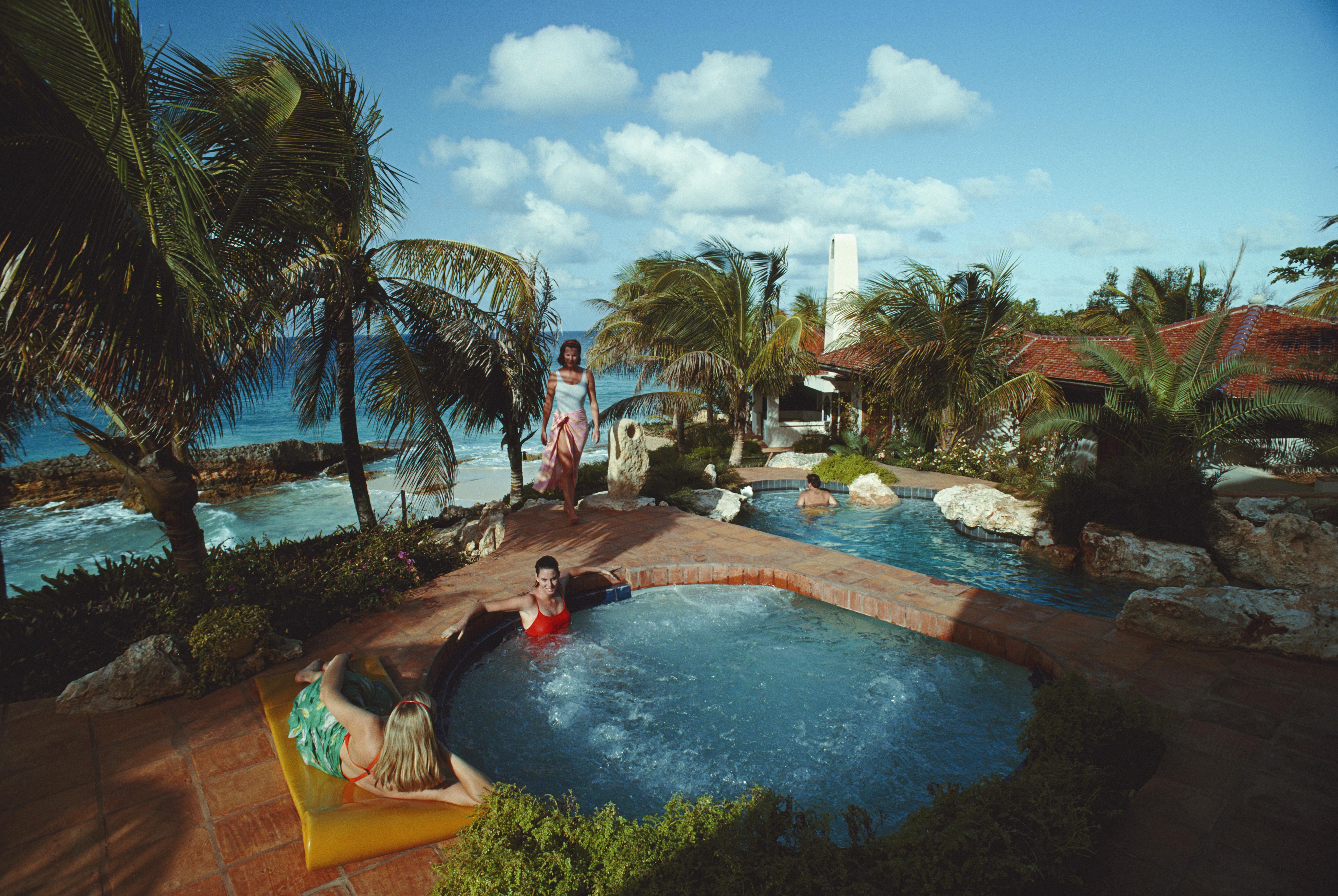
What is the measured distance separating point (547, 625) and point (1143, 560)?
760cm

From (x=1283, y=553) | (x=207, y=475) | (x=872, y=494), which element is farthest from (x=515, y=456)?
(x=207, y=475)

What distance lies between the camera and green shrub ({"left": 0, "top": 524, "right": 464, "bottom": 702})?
16.3 feet

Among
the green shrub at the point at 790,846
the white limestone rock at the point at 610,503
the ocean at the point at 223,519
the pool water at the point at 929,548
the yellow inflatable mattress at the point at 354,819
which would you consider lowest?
the ocean at the point at 223,519

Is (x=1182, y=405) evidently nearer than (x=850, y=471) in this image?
Yes

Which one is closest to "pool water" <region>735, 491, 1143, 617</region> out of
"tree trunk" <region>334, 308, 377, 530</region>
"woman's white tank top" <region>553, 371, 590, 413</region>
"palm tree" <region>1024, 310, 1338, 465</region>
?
"palm tree" <region>1024, 310, 1338, 465</region>

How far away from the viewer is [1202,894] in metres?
2.86

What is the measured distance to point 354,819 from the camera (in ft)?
10.5

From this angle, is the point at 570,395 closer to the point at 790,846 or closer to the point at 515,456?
the point at 515,456

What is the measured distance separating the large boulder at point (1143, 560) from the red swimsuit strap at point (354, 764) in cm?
886

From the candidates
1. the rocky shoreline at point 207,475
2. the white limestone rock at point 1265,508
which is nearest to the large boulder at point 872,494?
the white limestone rock at point 1265,508

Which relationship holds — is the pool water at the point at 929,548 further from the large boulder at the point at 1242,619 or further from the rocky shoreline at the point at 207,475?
the rocky shoreline at the point at 207,475

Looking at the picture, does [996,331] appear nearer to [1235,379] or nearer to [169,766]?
[1235,379]

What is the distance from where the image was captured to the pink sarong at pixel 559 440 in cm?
856

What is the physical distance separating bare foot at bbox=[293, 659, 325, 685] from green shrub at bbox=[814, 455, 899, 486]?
36.7 feet
